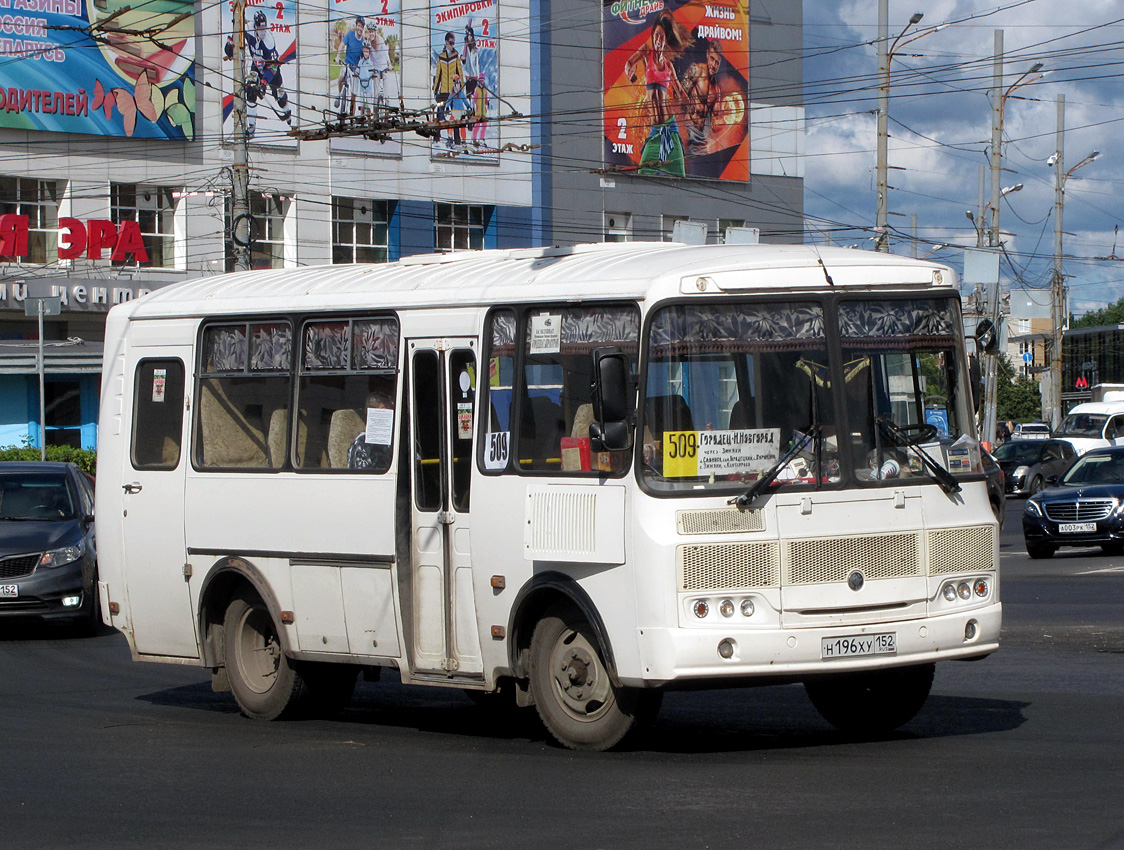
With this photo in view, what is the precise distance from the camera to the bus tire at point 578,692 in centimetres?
903

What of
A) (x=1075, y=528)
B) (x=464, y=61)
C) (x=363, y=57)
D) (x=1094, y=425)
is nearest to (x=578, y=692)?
(x=1075, y=528)

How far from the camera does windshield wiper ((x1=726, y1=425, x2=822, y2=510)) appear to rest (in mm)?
8664

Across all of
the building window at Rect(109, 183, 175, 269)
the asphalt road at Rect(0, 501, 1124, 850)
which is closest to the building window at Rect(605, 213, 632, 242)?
the building window at Rect(109, 183, 175, 269)

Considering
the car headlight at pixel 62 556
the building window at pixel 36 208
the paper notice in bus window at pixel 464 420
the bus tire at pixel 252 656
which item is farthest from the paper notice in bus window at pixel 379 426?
the building window at pixel 36 208

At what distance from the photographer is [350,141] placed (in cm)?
5131

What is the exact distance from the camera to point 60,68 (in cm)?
4400

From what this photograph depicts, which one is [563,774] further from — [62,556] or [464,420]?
[62,556]

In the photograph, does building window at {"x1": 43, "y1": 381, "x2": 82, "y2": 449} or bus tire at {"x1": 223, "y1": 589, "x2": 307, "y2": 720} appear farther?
building window at {"x1": 43, "y1": 381, "x2": 82, "y2": 449}

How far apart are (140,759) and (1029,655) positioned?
23.7 ft

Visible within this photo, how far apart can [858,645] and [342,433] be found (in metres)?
3.49

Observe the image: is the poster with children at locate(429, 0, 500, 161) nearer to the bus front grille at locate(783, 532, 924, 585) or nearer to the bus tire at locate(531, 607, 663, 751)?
the bus tire at locate(531, 607, 663, 751)

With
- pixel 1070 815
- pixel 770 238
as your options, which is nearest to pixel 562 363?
Answer: pixel 1070 815

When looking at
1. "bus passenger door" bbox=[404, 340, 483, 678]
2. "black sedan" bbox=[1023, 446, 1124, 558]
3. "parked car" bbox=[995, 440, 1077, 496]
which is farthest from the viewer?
"parked car" bbox=[995, 440, 1077, 496]

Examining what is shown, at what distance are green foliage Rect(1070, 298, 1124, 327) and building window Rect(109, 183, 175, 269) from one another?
118 metres
